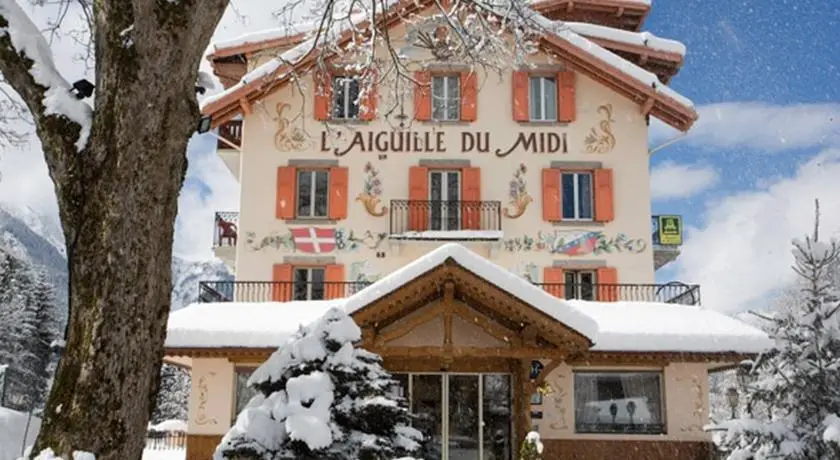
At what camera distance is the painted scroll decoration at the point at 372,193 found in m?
21.0

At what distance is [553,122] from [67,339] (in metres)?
17.8

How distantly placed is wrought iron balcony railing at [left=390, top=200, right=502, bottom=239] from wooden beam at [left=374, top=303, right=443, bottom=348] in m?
5.40

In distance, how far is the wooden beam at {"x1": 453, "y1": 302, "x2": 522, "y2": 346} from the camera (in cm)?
1541

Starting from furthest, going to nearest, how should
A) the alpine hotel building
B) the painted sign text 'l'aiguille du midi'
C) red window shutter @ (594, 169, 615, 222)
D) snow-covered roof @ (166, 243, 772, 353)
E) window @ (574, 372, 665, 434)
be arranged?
the painted sign text 'l'aiguille du midi'
red window shutter @ (594, 169, 615, 222)
the alpine hotel building
window @ (574, 372, 665, 434)
snow-covered roof @ (166, 243, 772, 353)

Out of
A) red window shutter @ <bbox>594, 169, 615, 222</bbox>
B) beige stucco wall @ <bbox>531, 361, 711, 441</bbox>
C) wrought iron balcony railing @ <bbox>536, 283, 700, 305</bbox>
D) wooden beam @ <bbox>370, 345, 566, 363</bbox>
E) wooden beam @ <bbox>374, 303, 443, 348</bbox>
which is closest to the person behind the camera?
wooden beam @ <bbox>370, 345, 566, 363</bbox>

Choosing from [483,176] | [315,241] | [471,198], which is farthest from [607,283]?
[315,241]

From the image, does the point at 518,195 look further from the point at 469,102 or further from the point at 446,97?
the point at 446,97

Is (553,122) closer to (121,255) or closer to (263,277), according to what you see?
(263,277)

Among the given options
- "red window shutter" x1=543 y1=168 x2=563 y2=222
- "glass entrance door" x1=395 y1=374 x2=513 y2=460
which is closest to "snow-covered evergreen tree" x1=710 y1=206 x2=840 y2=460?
"glass entrance door" x1=395 y1=374 x2=513 y2=460

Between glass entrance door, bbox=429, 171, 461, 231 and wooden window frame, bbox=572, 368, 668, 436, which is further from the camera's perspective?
glass entrance door, bbox=429, 171, 461, 231

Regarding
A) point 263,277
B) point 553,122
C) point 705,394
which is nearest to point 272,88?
point 263,277

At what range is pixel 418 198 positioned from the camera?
69.0 ft

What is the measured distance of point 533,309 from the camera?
14.2 meters

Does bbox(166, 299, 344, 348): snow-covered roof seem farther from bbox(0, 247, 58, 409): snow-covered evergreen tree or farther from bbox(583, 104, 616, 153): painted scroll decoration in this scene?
bbox(0, 247, 58, 409): snow-covered evergreen tree
